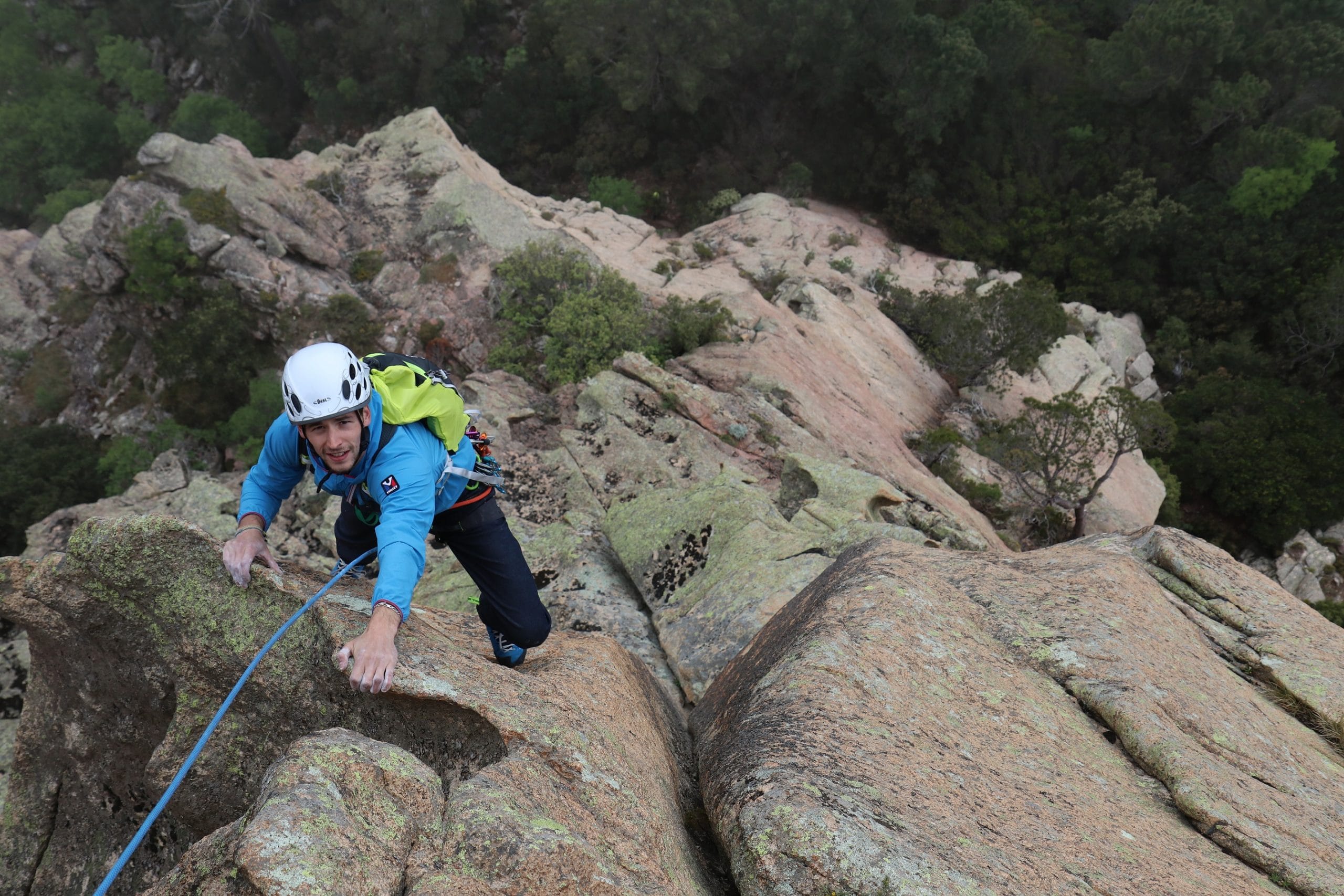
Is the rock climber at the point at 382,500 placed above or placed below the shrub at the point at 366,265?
above

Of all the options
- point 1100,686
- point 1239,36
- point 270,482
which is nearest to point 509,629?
point 270,482

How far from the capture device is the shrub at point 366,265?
→ 22969 millimetres

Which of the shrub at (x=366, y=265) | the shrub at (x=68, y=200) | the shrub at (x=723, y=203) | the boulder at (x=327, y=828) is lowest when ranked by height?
the shrub at (x=68, y=200)

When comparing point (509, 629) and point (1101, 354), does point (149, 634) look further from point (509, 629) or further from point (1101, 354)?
point (1101, 354)

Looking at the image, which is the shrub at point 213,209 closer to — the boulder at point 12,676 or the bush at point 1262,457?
the boulder at point 12,676

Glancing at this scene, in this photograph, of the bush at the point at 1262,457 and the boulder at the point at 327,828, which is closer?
the boulder at the point at 327,828

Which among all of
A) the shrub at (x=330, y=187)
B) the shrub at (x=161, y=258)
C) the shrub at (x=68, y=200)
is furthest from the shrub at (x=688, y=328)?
the shrub at (x=68, y=200)

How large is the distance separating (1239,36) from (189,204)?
45.6 metres

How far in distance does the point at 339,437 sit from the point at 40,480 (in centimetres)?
2748

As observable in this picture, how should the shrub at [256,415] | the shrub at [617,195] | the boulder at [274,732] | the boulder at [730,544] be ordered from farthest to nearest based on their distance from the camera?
the shrub at [617,195]
the shrub at [256,415]
the boulder at [730,544]
the boulder at [274,732]

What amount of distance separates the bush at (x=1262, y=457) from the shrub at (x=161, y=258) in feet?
120

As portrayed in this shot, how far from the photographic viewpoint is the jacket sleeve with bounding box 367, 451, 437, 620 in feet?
15.1

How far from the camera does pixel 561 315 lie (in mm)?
18328

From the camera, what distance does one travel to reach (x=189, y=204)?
21.3m
